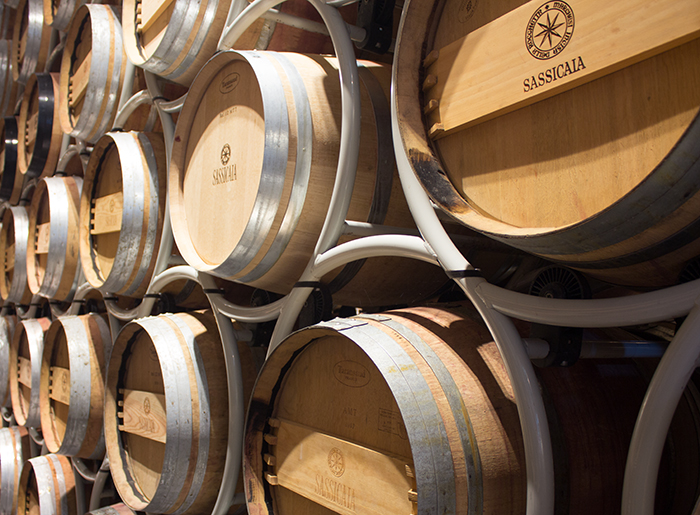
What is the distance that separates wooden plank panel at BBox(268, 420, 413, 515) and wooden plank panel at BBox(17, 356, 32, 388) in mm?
2529

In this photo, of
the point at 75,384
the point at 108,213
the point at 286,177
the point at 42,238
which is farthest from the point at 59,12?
the point at 286,177

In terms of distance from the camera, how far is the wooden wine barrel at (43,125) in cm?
354

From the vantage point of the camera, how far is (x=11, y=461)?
3.54m

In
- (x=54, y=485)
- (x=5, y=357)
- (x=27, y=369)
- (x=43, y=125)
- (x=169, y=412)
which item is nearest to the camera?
(x=169, y=412)

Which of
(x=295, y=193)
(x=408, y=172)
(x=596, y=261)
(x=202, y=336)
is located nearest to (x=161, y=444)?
(x=202, y=336)

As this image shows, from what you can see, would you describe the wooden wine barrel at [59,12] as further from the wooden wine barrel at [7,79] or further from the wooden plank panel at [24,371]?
the wooden plank panel at [24,371]

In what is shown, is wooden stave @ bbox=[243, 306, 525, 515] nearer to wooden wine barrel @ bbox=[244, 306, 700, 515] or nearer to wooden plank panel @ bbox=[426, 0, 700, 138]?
wooden wine barrel @ bbox=[244, 306, 700, 515]

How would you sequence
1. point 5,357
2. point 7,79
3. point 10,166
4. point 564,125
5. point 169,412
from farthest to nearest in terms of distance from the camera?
point 7,79 → point 10,166 → point 5,357 → point 169,412 → point 564,125

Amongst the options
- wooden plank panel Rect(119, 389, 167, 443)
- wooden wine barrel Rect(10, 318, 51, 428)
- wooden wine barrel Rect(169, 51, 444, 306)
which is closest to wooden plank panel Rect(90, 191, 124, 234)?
wooden plank panel Rect(119, 389, 167, 443)

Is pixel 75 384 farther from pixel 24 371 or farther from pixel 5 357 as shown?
pixel 5 357

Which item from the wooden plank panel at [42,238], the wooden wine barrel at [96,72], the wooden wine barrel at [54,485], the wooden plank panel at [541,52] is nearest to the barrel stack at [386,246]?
the wooden plank panel at [541,52]

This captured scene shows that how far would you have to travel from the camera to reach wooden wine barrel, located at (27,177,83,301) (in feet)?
9.72

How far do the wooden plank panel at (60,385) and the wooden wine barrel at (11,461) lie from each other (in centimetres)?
104

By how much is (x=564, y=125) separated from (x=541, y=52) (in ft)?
0.38
